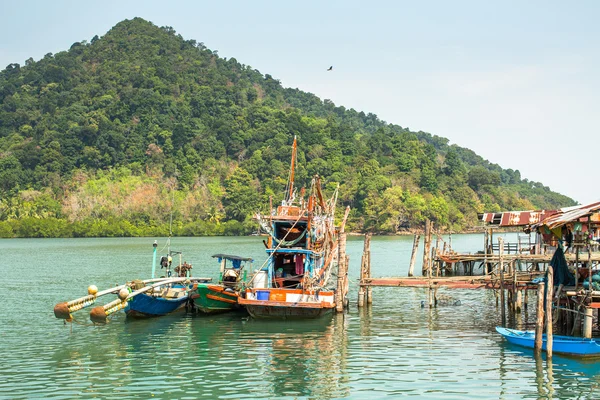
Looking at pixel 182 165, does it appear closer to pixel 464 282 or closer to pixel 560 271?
pixel 464 282

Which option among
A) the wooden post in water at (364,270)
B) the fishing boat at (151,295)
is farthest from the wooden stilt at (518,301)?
the fishing boat at (151,295)

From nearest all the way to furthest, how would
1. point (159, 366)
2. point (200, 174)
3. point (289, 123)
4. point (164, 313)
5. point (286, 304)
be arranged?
1. point (159, 366)
2. point (286, 304)
3. point (164, 313)
4. point (200, 174)
5. point (289, 123)

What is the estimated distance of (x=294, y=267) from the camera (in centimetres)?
3195

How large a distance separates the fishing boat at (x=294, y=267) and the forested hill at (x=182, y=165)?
95548 millimetres

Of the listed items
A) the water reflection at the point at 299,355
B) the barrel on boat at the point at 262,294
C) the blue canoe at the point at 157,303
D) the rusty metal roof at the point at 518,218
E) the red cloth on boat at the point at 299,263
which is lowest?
the water reflection at the point at 299,355

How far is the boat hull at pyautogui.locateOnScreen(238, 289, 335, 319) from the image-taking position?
28.5 meters

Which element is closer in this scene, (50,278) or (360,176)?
(50,278)

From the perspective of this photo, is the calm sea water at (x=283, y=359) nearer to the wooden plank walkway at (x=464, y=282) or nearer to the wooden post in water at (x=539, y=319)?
the wooden post in water at (x=539, y=319)

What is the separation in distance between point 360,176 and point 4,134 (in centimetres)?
8604

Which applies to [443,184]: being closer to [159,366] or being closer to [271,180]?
[271,180]

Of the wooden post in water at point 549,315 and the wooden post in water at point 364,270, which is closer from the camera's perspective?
the wooden post in water at point 549,315

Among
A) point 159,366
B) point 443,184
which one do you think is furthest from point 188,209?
point 159,366

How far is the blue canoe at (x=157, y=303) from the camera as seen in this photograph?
29.0m

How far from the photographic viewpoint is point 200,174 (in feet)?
486
